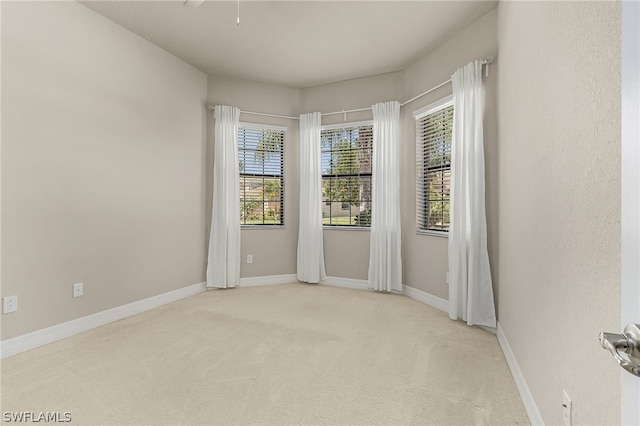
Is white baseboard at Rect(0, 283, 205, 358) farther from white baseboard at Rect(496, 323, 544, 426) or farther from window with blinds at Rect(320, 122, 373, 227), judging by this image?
white baseboard at Rect(496, 323, 544, 426)

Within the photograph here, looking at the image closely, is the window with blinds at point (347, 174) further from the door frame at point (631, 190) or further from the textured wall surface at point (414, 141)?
the door frame at point (631, 190)

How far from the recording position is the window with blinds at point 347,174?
4.50 meters

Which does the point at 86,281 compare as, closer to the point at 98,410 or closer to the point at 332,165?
the point at 98,410

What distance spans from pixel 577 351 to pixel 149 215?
A: 374cm

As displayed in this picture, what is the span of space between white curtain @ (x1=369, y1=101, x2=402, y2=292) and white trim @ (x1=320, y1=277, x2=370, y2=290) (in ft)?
0.62

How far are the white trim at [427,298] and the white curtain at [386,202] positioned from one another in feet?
0.41

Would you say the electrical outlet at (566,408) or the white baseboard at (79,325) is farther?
the white baseboard at (79,325)

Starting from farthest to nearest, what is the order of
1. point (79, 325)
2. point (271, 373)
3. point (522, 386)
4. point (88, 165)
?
point (88, 165), point (79, 325), point (271, 373), point (522, 386)

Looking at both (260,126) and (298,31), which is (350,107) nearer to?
(260,126)

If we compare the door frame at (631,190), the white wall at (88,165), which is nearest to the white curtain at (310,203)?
the white wall at (88,165)

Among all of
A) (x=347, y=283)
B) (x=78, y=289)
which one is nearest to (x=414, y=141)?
(x=347, y=283)

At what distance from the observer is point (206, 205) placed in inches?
173

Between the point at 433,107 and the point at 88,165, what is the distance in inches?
140

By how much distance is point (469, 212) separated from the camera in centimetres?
300
